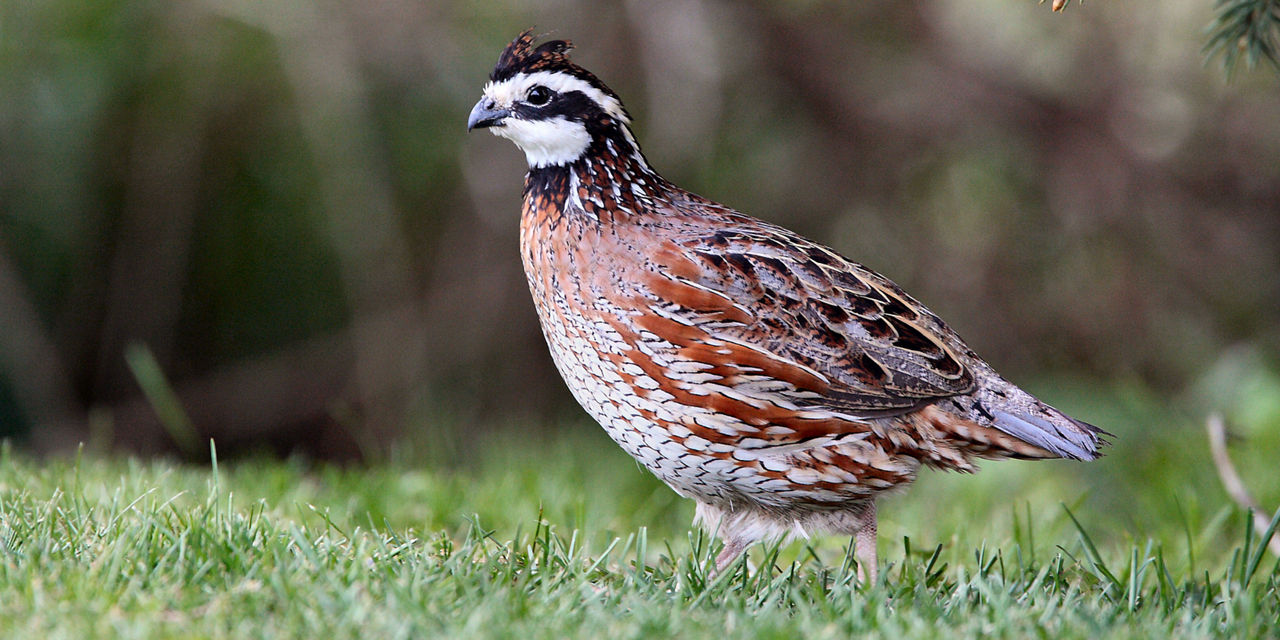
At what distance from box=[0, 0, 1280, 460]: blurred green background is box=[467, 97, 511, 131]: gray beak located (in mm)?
3043

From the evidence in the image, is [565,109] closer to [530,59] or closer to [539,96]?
[539,96]

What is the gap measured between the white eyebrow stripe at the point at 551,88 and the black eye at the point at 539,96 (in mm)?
15

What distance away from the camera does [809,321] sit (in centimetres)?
395

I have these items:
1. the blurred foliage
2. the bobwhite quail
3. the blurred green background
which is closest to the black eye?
the bobwhite quail

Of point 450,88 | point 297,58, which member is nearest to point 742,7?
point 450,88

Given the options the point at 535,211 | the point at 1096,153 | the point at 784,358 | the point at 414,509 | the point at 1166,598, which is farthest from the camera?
the point at 1096,153

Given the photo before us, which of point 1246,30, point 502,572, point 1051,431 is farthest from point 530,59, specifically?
point 1246,30

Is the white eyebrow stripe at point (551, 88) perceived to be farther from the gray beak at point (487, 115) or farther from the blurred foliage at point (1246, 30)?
the blurred foliage at point (1246, 30)

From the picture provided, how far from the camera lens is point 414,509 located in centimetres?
479

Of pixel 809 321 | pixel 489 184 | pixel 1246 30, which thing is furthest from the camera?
pixel 489 184

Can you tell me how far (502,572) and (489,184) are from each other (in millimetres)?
4807

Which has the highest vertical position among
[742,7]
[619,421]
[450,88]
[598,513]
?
[742,7]

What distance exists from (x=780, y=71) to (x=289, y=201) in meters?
3.17

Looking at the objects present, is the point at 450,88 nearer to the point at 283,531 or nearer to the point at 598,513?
the point at 598,513
